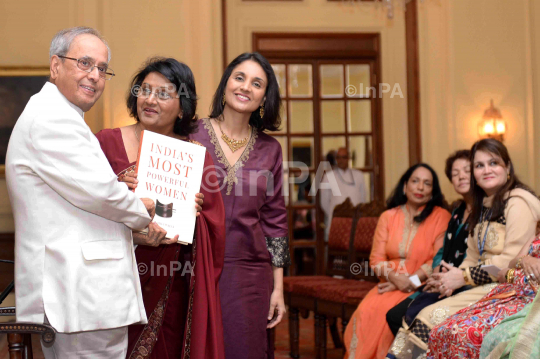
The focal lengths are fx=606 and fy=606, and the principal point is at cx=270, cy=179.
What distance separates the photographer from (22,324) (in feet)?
4.83

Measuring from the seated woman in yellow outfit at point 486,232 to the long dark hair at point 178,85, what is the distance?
5.64 feet

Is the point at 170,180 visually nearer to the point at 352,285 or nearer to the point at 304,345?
the point at 352,285

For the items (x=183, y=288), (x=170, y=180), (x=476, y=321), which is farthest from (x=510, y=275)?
(x=170, y=180)

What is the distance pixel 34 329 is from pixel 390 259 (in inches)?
112

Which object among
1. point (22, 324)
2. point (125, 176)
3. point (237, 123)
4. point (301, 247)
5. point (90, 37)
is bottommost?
point (301, 247)

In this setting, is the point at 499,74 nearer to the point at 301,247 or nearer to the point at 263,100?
the point at 301,247

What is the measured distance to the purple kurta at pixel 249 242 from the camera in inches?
86.4

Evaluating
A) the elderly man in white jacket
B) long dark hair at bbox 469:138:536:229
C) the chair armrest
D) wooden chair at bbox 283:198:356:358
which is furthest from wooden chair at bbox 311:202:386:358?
the chair armrest

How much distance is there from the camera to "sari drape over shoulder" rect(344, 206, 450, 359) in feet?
11.7

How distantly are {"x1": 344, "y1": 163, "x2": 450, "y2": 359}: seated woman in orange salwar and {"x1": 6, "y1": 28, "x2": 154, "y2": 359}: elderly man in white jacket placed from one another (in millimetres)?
2273

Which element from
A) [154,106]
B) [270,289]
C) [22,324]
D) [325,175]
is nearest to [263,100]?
[154,106]

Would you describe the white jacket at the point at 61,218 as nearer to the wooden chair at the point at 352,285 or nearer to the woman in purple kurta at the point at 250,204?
the woman in purple kurta at the point at 250,204

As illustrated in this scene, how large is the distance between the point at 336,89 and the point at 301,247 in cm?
193

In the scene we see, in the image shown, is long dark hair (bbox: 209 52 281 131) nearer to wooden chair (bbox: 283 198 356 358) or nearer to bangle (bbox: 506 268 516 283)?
bangle (bbox: 506 268 516 283)
